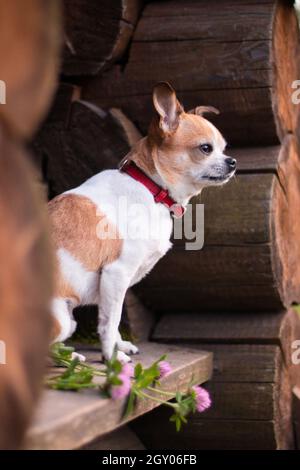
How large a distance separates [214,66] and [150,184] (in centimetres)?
64

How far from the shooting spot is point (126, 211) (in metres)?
2.72

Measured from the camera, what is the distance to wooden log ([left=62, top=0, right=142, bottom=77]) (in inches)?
121

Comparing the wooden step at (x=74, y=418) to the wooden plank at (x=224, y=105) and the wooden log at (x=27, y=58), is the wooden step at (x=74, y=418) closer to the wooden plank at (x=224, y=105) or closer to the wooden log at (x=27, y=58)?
the wooden log at (x=27, y=58)

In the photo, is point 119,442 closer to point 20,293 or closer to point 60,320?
point 60,320

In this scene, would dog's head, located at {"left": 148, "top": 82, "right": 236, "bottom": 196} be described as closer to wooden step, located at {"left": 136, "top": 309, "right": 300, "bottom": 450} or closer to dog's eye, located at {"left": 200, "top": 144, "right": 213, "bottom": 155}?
dog's eye, located at {"left": 200, "top": 144, "right": 213, "bottom": 155}

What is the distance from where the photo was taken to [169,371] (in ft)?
8.43

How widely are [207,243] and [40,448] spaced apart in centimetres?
156

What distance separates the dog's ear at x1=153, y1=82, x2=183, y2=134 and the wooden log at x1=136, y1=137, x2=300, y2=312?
45 cm

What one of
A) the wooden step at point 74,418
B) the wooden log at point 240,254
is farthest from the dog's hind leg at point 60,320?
the wooden log at point 240,254

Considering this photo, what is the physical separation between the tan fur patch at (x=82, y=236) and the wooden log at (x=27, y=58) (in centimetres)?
128

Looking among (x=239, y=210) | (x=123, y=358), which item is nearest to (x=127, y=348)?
(x=123, y=358)

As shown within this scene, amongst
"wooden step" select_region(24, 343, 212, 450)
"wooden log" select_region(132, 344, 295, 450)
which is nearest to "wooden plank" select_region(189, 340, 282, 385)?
"wooden log" select_region(132, 344, 295, 450)

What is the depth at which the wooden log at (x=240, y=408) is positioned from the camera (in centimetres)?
315
